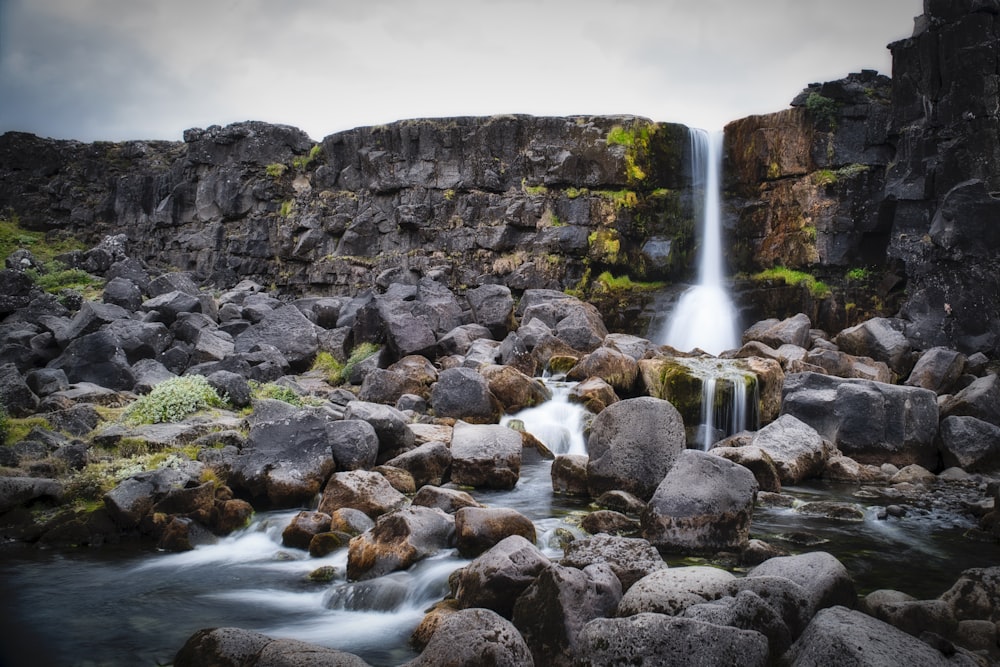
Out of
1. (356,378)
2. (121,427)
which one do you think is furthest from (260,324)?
(121,427)

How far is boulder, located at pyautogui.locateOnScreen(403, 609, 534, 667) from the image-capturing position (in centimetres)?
495

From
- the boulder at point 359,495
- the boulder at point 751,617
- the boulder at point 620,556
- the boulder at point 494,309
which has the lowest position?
the boulder at point 359,495

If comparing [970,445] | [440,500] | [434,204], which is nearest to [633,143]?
[434,204]

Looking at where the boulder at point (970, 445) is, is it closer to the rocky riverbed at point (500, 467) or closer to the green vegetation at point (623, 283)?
the rocky riverbed at point (500, 467)

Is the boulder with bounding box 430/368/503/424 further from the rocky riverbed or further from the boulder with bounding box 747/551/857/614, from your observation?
the boulder with bounding box 747/551/857/614

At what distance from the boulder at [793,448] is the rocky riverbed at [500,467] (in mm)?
46

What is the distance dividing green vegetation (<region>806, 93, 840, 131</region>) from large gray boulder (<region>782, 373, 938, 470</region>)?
1380cm

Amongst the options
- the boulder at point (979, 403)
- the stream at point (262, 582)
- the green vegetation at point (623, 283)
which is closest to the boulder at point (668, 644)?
the stream at point (262, 582)

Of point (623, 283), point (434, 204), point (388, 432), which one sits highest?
point (434, 204)

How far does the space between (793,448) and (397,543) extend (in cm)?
771

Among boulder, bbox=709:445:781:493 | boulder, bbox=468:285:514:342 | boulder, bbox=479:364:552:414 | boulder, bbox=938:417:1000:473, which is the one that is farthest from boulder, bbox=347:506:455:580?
boulder, bbox=468:285:514:342

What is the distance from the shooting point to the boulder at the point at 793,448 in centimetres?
1220

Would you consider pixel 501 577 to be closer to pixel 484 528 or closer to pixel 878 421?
pixel 484 528

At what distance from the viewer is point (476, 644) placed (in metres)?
4.99
